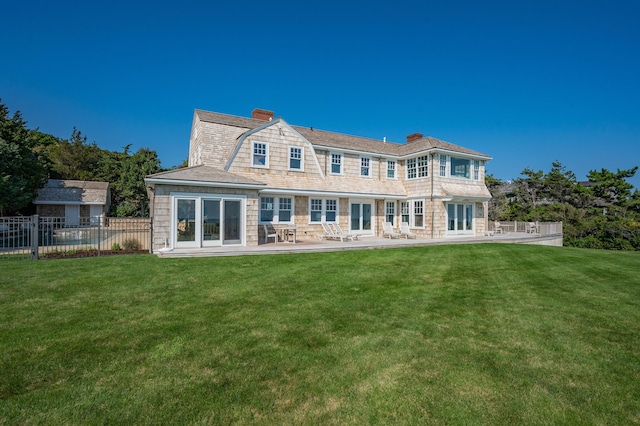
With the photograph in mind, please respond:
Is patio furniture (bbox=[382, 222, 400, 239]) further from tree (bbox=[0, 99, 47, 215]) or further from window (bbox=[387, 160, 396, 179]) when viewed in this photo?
tree (bbox=[0, 99, 47, 215])

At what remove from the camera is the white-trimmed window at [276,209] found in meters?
17.7

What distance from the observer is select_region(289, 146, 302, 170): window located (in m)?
18.6

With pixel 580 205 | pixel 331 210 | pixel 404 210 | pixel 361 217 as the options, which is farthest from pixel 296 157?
pixel 580 205

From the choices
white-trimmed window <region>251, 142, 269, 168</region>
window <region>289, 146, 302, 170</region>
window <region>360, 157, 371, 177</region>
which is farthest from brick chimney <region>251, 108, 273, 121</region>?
window <region>360, 157, 371, 177</region>

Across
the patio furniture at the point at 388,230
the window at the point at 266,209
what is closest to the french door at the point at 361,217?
the patio furniture at the point at 388,230

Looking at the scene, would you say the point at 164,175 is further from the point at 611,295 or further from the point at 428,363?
the point at 611,295

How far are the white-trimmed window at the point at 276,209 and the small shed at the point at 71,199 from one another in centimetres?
2465

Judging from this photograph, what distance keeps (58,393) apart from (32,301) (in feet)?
13.0

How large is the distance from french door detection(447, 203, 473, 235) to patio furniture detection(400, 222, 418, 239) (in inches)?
102

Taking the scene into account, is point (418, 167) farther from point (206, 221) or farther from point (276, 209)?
point (206, 221)

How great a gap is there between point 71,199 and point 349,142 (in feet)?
101

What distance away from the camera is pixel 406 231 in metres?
21.3

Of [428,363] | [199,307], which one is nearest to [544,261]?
[428,363]

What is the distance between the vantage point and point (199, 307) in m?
5.84
